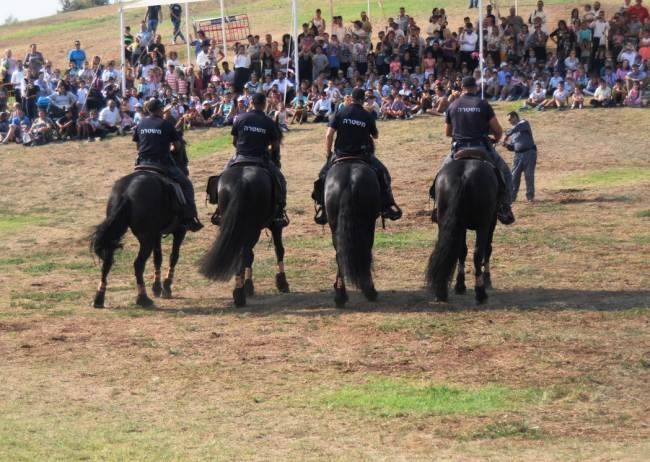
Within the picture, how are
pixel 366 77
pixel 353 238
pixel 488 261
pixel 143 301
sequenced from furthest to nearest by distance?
pixel 366 77 < pixel 488 261 < pixel 143 301 < pixel 353 238

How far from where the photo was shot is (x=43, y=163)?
32.1 m

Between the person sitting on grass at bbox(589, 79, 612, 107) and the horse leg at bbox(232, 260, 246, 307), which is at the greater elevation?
the person sitting on grass at bbox(589, 79, 612, 107)

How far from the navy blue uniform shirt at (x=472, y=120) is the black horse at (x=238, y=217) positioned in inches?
95.1

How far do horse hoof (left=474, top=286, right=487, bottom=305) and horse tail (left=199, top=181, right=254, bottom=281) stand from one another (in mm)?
2887

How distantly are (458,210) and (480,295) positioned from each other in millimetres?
1178

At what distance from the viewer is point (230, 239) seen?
14930 millimetres

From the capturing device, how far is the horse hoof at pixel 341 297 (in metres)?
15.1

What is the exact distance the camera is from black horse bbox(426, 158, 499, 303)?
1441 cm

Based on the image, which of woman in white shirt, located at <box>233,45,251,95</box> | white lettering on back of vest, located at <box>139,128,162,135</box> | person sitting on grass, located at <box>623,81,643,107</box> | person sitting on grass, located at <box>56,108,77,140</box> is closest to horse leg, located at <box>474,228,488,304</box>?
white lettering on back of vest, located at <box>139,128,162,135</box>

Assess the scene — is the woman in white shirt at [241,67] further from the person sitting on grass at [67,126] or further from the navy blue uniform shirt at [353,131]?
the navy blue uniform shirt at [353,131]

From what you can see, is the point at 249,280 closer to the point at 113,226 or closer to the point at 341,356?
the point at 113,226

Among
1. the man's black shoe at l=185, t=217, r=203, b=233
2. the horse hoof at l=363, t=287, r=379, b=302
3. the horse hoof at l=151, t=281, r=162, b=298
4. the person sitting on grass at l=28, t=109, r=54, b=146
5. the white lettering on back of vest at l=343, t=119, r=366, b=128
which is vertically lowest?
the horse hoof at l=151, t=281, r=162, b=298

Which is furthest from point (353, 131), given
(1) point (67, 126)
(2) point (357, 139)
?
(1) point (67, 126)

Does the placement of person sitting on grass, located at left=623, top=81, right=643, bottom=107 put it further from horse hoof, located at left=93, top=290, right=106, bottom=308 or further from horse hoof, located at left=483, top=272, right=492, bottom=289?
horse hoof, located at left=93, top=290, right=106, bottom=308
